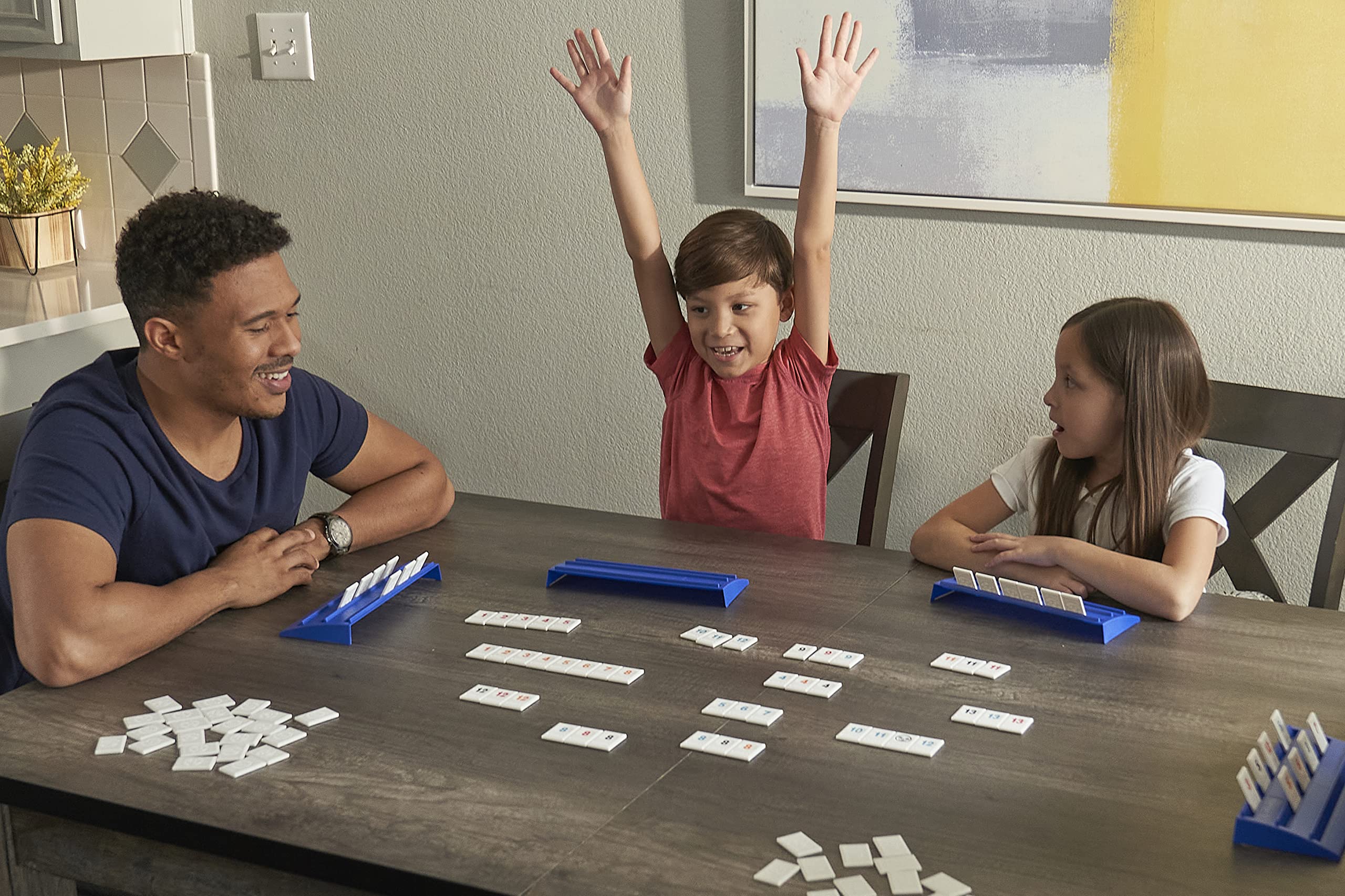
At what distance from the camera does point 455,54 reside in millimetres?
2787

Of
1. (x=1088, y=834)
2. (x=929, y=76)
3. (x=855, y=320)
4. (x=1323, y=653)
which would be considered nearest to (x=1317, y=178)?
(x=929, y=76)

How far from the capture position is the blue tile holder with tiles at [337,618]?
152cm

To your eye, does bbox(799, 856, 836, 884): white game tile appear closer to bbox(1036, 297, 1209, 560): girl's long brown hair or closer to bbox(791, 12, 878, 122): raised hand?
bbox(1036, 297, 1209, 560): girl's long brown hair

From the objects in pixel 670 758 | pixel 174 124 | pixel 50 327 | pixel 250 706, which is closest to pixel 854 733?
pixel 670 758

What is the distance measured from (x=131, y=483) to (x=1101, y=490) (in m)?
1.27

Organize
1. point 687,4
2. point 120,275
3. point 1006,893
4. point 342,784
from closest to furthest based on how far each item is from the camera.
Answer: point 1006,893, point 342,784, point 120,275, point 687,4

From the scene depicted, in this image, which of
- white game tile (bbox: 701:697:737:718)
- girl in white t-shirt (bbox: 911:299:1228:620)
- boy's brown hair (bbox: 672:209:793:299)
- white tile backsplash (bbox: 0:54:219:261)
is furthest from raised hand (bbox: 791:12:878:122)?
white tile backsplash (bbox: 0:54:219:261)

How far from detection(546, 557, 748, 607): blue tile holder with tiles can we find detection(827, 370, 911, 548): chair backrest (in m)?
0.60

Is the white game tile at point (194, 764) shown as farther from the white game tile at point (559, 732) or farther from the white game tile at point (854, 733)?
the white game tile at point (854, 733)

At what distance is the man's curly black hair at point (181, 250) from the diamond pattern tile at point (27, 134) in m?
1.65

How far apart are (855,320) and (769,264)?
2.02 feet

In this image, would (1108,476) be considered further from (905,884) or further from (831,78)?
(905,884)

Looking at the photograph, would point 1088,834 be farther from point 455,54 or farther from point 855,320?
point 455,54

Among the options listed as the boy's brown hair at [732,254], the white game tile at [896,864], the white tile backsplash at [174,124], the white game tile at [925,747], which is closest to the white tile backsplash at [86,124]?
the white tile backsplash at [174,124]
